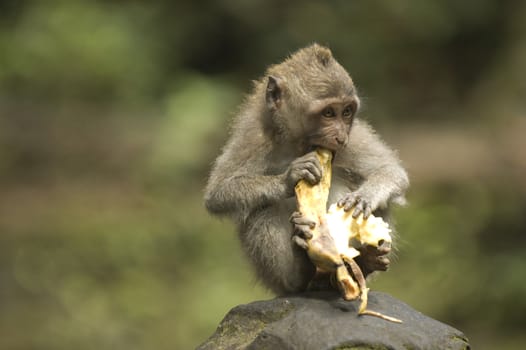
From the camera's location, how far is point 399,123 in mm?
18219

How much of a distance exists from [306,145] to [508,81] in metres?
11.9

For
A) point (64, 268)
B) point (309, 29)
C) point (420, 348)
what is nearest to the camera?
point (420, 348)

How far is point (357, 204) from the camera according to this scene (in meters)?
7.20

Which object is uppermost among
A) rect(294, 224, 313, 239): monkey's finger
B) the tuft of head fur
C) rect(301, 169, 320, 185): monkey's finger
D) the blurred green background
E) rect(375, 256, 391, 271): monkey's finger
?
the blurred green background

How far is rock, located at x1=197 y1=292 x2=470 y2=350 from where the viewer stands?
6.22m

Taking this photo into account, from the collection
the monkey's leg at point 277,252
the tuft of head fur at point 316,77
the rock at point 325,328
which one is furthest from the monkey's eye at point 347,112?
the rock at point 325,328

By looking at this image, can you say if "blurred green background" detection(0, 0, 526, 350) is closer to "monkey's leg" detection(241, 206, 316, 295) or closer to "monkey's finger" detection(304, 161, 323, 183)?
"monkey's leg" detection(241, 206, 316, 295)

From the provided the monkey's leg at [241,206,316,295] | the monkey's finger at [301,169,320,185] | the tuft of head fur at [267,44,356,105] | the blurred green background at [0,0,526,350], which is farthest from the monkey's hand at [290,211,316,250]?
the blurred green background at [0,0,526,350]

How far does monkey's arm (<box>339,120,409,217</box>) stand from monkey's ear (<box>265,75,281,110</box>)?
0.75 meters

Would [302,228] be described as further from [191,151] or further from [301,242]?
[191,151]

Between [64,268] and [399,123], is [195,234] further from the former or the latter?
[399,123]

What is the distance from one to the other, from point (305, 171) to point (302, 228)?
1.63 ft

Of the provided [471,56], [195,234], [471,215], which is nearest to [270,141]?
[195,234]

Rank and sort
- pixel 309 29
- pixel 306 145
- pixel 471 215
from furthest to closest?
1. pixel 309 29
2. pixel 471 215
3. pixel 306 145
